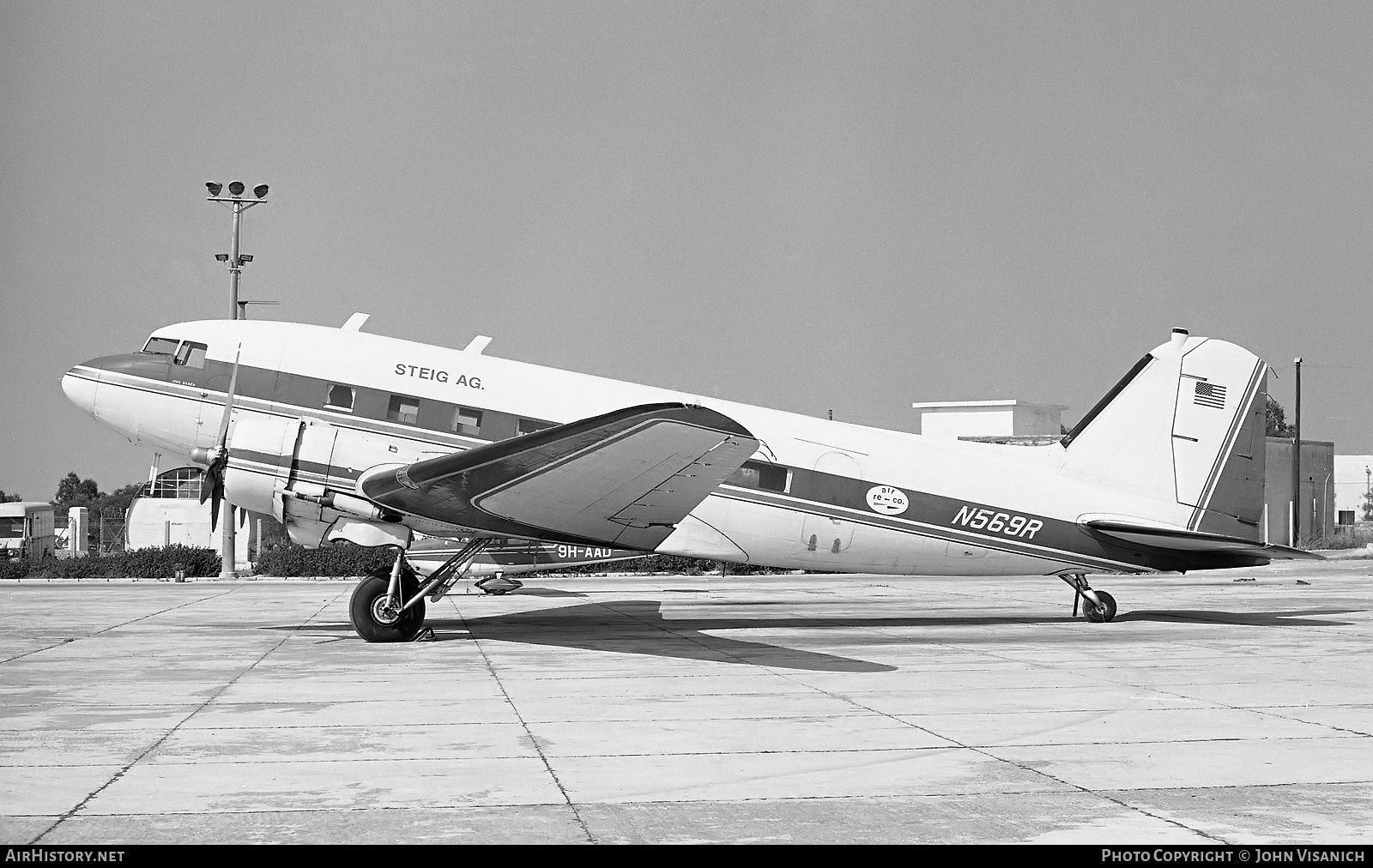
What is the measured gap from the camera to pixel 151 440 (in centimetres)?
1778

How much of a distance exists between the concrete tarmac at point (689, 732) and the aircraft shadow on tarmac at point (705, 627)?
0.51ft

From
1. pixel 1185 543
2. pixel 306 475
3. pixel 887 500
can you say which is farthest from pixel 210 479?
pixel 1185 543

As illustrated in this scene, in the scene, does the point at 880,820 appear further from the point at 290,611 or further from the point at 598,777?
the point at 290,611

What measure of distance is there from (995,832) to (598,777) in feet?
9.08

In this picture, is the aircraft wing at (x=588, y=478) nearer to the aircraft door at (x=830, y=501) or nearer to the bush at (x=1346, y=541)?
the aircraft door at (x=830, y=501)

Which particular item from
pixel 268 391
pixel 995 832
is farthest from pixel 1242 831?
pixel 268 391

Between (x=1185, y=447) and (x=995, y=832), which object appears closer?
(x=995, y=832)

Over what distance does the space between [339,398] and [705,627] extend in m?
7.09

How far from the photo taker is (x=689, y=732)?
1002 cm

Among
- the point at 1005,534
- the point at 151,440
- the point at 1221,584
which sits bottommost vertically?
the point at 1221,584

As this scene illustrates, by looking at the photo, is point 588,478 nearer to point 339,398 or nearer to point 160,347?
point 339,398

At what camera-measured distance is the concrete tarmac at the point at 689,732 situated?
23.1ft

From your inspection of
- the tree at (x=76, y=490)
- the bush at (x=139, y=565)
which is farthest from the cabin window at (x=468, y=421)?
the tree at (x=76, y=490)

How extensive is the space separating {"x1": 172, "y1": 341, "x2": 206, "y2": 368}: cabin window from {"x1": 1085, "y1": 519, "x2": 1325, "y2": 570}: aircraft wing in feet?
46.5
